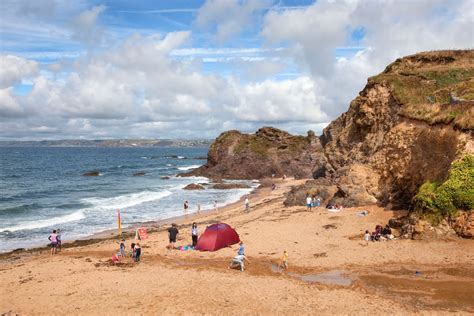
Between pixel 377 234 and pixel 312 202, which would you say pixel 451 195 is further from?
pixel 312 202

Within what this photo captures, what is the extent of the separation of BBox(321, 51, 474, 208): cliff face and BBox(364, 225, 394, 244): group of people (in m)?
3.63

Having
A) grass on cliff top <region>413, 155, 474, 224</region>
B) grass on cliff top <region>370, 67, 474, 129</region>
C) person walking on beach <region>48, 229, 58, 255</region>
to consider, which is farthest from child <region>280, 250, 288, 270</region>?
person walking on beach <region>48, 229, 58, 255</region>

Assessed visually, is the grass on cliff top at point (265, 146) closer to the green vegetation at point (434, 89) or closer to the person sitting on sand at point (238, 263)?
the green vegetation at point (434, 89)

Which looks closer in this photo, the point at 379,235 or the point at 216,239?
the point at 379,235

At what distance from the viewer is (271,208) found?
35656 mm

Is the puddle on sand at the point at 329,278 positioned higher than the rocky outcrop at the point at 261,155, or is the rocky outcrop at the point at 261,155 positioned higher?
the rocky outcrop at the point at 261,155

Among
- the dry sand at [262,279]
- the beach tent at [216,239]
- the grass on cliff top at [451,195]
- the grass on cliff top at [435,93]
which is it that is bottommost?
the dry sand at [262,279]

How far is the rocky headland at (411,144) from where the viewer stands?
1891 cm

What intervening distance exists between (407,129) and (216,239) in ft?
43.5

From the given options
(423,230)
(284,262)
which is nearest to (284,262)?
(284,262)

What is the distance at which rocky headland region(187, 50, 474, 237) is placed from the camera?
18.9 metres

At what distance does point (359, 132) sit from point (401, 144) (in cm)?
1065

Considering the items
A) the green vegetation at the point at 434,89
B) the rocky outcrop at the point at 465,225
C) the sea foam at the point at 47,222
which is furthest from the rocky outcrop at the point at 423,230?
the sea foam at the point at 47,222

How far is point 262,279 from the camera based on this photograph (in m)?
16.1
